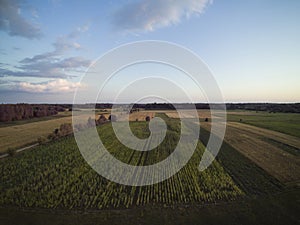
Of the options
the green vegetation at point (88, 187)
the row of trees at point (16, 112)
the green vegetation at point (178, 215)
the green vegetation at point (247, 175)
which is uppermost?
the row of trees at point (16, 112)

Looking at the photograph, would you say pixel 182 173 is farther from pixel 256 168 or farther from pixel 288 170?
pixel 288 170

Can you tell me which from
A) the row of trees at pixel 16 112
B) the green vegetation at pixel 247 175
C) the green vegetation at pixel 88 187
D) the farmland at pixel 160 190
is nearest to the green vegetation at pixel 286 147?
the farmland at pixel 160 190

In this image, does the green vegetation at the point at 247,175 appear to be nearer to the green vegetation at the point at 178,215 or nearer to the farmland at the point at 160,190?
the farmland at the point at 160,190

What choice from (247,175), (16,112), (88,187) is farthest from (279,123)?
(16,112)

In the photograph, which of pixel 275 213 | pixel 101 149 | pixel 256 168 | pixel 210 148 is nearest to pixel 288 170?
pixel 256 168

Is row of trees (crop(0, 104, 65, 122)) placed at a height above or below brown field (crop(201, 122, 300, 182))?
above

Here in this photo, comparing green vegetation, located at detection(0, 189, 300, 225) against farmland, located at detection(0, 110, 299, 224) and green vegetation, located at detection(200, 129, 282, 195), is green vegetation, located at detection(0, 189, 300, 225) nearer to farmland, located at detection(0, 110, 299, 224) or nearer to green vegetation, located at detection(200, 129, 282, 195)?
farmland, located at detection(0, 110, 299, 224)

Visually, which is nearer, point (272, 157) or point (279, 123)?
point (272, 157)

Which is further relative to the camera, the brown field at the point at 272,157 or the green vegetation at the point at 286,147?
the green vegetation at the point at 286,147

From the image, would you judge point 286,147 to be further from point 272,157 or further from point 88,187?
point 88,187

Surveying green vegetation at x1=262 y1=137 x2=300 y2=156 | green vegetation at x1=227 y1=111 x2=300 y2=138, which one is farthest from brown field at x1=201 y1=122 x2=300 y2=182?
green vegetation at x1=227 y1=111 x2=300 y2=138
